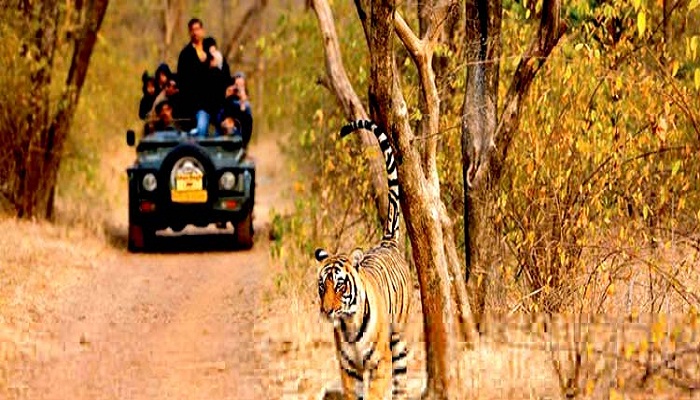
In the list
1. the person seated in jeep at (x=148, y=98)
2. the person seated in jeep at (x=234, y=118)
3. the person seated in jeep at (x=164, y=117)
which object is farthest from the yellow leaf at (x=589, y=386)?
the person seated in jeep at (x=148, y=98)

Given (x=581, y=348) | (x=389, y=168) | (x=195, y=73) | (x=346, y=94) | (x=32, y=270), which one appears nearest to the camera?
(x=581, y=348)

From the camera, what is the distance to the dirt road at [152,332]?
10.3 m

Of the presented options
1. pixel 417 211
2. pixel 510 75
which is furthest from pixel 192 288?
pixel 417 211

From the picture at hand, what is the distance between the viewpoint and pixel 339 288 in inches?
332

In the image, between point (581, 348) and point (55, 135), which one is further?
point (55, 135)

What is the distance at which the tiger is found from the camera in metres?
8.46

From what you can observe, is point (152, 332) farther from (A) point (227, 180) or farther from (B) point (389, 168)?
(A) point (227, 180)

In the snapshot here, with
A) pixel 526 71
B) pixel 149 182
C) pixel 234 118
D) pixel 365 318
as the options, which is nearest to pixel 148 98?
pixel 234 118

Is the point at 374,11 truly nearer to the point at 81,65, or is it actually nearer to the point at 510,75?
the point at 510,75

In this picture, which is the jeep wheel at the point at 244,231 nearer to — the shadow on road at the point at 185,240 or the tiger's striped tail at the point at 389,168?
the shadow on road at the point at 185,240

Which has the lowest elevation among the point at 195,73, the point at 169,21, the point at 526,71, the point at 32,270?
the point at 32,270

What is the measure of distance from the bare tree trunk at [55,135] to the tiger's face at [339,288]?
10.1m

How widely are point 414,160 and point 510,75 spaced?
5.35 m

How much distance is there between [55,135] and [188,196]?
6.96 ft
